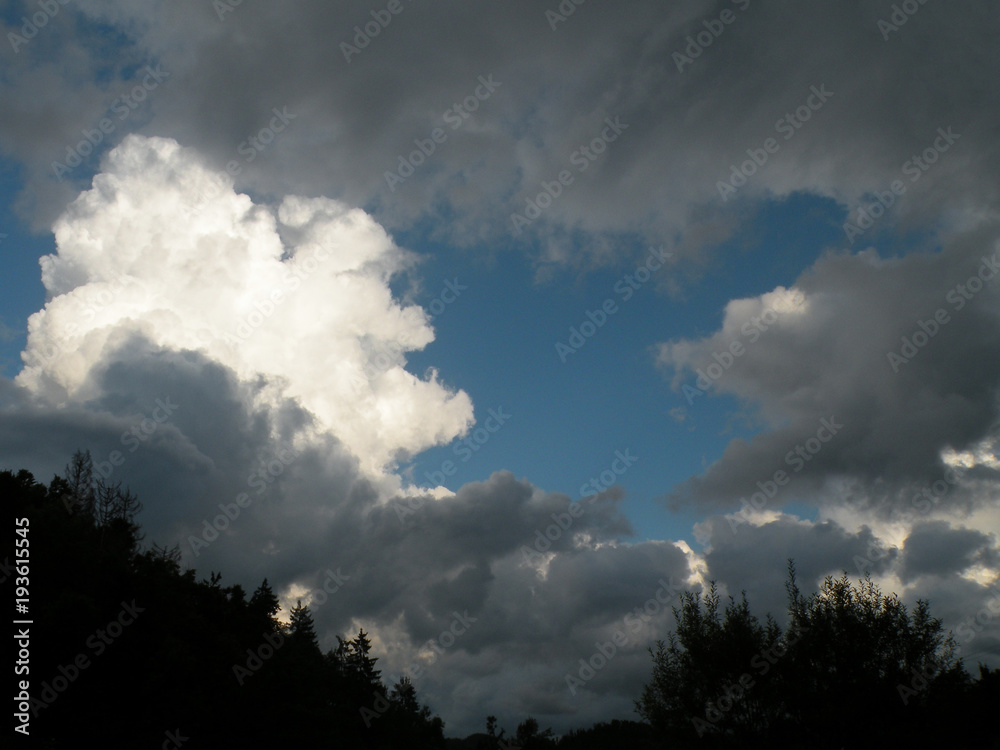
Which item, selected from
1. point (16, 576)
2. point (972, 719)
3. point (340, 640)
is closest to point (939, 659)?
point (972, 719)

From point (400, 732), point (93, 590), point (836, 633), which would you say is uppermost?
point (93, 590)

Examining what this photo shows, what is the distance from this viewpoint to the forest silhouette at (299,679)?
108 ft

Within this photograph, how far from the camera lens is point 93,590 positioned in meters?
37.8

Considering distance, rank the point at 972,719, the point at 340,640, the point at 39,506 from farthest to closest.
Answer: the point at 340,640, the point at 39,506, the point at 972,719

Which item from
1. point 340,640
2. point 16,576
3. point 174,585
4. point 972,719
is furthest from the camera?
point 340,640

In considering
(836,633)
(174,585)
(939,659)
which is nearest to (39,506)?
(174,585)

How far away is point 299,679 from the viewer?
4747 cm

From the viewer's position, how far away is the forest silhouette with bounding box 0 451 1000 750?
3303cm

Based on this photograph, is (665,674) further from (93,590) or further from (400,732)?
(400,732)

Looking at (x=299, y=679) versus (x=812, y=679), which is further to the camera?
(x=299, y=679)

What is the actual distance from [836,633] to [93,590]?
4230 cm

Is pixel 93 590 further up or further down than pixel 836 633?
further up

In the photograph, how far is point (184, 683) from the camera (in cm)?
3728

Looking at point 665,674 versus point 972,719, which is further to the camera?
point 665,674
